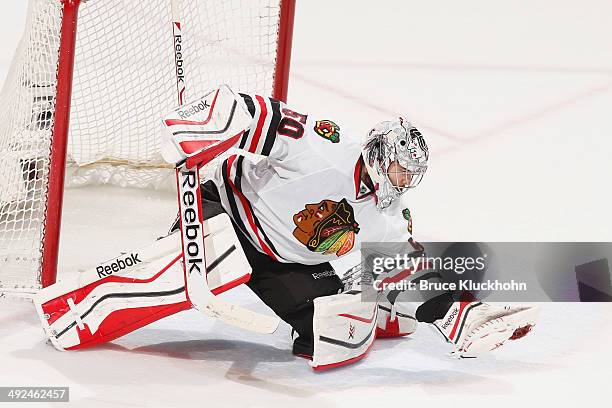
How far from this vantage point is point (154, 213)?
3422 mm

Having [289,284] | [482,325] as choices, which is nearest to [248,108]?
[289,284]

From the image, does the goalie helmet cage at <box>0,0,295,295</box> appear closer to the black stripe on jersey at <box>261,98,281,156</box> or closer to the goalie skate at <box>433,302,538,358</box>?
the black stripe on jersey at <box>261,98,281,156</box>

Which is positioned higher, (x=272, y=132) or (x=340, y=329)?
(x=272, y=132)

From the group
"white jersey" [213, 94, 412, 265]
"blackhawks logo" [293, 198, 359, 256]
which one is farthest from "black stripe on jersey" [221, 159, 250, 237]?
"blackhawks logo" [293, 198, 359, 256]

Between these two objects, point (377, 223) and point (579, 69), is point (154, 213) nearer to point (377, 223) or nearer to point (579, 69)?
point (377, 223)

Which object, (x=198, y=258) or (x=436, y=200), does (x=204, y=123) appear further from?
(x=436, y=200)

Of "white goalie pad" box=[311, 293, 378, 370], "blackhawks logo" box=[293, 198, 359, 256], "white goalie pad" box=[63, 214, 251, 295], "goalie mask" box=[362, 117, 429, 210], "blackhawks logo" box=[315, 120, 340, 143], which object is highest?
"blackhawks logo" box=[315, 120, 340, 143]

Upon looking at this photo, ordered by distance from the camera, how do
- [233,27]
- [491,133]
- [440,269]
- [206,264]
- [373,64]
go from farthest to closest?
[373,64]
[491,133]
[233,27]
[440,269]
[206,264]

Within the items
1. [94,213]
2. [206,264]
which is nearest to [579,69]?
[94,213]

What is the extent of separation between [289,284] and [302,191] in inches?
8.8

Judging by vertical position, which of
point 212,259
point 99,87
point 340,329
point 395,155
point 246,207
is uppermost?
point 99,87

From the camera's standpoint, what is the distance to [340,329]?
249cm

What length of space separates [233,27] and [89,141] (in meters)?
0.53

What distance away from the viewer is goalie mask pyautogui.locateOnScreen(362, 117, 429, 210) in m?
2.36
